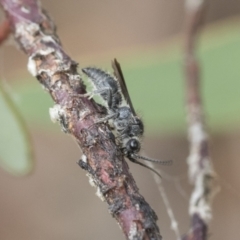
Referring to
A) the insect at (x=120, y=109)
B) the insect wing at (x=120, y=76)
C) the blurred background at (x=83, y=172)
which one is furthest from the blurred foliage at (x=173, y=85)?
the blurred background at (x=83, y=172)

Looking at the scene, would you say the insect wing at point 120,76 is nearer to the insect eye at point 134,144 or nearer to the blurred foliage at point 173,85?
the insect eye at point 134,144

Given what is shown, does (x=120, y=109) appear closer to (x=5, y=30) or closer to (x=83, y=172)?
(x=5, y=30)

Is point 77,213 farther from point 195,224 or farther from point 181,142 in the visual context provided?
point 195,224

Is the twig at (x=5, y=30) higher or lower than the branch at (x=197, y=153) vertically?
higher

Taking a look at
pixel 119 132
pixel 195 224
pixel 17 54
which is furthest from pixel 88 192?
pixel 195 224

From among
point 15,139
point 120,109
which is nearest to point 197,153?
point 120,109

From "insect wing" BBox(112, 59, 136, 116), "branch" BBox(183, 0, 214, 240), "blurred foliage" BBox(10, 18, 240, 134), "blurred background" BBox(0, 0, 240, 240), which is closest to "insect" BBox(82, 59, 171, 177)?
"insect wing" BBox(112, 59, 136, 116)

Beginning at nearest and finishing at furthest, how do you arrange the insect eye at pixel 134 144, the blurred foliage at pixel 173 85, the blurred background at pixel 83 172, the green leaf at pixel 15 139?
the insect eye at pixel 134 144 < the green leaf at pixel 15 139 < the blurred foliage at pixel 173 85 < the blurred background at pixel 83 172
